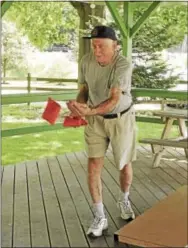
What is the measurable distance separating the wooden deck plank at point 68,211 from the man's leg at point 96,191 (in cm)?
10

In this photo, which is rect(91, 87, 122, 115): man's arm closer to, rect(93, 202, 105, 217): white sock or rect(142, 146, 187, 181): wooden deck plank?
rect(93, 202, 105, 217): white sock

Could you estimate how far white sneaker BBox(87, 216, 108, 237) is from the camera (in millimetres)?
3182

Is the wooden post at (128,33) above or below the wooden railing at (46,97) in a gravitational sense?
above

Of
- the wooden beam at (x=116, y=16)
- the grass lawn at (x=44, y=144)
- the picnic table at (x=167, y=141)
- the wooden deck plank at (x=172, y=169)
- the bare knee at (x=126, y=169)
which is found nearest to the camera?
the bare knee at (x=126, y=169)

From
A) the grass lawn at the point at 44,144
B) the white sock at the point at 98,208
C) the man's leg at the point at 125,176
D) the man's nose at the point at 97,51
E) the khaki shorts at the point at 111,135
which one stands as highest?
Result: the man's nose at the point at 97,51

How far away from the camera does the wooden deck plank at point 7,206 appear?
3.17 meters

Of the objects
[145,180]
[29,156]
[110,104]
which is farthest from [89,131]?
[29,156]

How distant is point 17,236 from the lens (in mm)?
3182

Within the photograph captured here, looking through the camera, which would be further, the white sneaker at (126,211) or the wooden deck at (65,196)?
the white sneaker at (126,211)

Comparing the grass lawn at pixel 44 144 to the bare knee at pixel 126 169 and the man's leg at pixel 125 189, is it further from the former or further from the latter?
the bare knee at pixel 126 169

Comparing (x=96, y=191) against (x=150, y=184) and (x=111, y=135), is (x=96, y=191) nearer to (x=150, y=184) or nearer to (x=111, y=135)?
(x=111, y=135)

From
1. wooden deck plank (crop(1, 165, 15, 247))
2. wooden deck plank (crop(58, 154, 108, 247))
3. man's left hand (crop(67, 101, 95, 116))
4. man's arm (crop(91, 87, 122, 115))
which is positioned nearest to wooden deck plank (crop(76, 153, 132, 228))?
wooden deck plank (crop(58, 154, 108, 247))

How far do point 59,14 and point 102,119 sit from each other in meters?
7.34

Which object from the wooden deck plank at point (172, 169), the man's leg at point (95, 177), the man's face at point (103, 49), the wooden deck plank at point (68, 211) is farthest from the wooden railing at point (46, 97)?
the man's face at point (103, 49)
